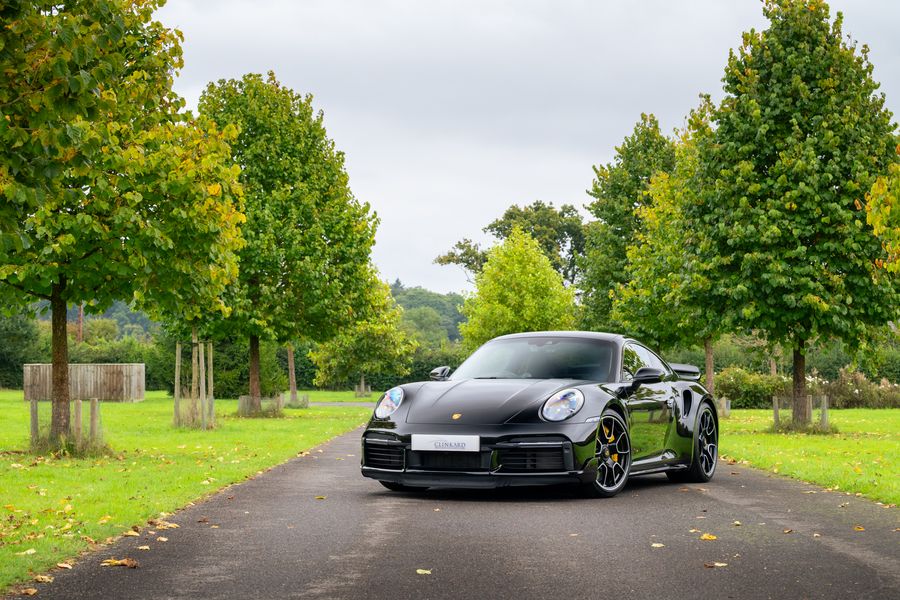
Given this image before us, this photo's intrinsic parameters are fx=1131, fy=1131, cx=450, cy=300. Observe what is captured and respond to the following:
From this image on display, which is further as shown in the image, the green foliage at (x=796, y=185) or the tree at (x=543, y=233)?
the tree at (x=543, y=233)

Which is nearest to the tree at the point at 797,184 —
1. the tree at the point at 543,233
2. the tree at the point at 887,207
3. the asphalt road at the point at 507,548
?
the tree at the point at 887,207

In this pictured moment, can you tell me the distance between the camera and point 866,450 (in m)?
18.2

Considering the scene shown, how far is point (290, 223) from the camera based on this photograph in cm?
3008

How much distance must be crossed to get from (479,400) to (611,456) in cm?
141

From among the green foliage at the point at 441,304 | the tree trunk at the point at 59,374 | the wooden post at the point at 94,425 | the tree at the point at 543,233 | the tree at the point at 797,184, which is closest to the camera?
the wooden post at the point at 94,425

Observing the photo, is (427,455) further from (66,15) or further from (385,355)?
(385,355)

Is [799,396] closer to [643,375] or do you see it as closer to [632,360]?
[632,360]

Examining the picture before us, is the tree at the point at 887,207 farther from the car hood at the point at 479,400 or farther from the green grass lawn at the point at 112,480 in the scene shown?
the green grass lawn at the point at 112,480

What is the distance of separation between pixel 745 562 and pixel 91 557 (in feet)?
13.6

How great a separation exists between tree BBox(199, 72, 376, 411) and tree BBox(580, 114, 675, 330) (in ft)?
33.7

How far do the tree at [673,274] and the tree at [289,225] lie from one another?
7865 millimetres

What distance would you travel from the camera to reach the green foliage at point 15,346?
2199 inches

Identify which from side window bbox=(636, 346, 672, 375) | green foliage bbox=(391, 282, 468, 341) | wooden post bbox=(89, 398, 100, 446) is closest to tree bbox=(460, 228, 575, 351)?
wooden post bbox=(89, 398, 100, 446)

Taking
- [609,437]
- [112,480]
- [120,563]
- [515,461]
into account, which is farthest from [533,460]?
[112,480]
